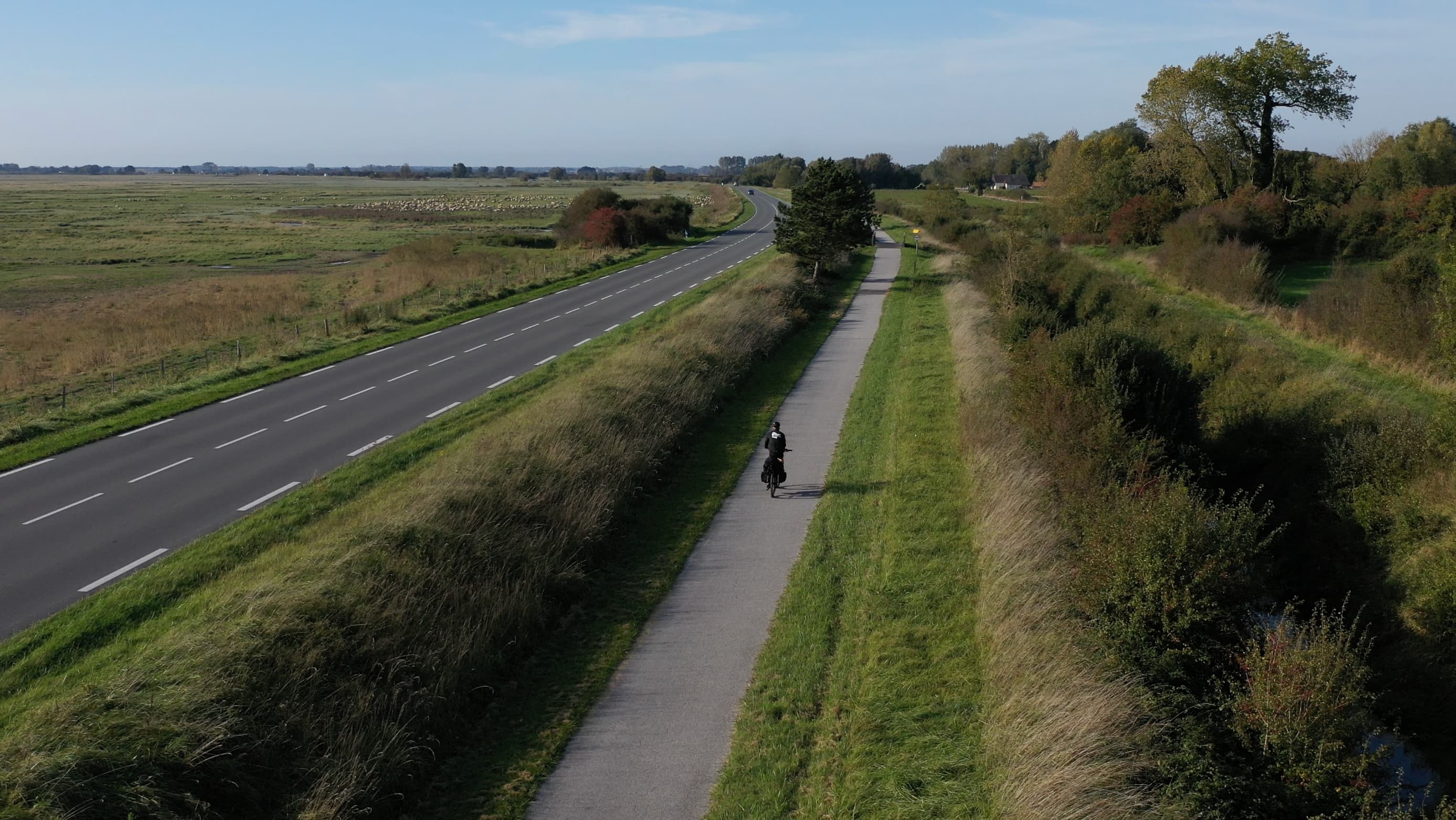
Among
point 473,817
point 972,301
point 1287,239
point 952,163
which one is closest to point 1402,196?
point 1287,239

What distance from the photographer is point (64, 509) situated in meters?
13.8

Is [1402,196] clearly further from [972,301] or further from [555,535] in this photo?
[555,535]

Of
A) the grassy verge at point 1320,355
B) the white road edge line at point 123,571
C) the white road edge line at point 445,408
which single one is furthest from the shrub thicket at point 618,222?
the white road edge line at point 123,571

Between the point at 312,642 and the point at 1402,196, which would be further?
the point at 1402,196

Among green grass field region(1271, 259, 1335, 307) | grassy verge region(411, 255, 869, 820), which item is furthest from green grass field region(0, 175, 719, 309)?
green grass field region(1271, 259, 1335, 307)

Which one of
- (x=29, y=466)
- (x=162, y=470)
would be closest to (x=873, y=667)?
(x=162, y=470)

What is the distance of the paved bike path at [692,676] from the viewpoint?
7.55 meters

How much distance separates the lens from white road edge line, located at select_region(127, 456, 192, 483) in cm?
1523

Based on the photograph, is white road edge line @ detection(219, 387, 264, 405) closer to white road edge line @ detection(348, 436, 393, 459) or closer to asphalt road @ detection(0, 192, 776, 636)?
asphalt road @ detection(0, 192, 776, 636)

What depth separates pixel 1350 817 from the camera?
7.01 m

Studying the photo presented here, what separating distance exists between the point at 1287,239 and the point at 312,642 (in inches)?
2040

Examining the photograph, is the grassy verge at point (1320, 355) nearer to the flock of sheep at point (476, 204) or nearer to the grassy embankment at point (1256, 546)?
the grassy embankment at point (1256, 546)

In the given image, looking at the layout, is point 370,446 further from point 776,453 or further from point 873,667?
point 873,667

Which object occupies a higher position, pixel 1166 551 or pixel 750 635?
pixel 1166 551
